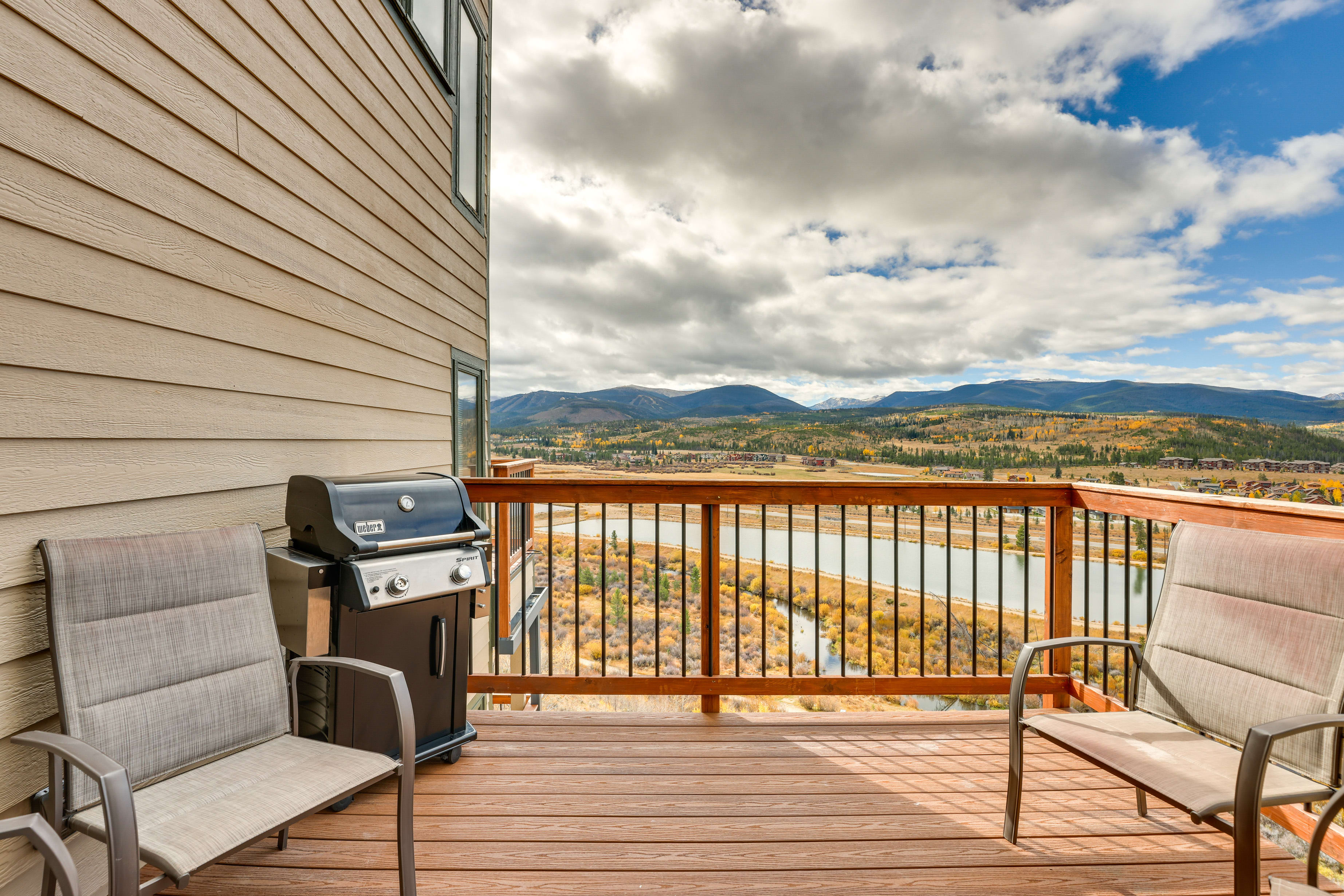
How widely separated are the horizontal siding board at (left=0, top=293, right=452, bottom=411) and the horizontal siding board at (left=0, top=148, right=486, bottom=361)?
10cm

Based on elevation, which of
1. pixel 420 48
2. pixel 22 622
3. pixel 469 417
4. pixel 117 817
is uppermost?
pixel 420 48

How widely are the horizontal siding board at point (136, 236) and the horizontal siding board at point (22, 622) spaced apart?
85 centimetres

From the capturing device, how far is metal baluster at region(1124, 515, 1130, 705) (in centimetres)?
179

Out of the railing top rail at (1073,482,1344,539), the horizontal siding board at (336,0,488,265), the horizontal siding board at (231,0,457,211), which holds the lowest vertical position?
the railing top rail at (1073,482,1344,539)

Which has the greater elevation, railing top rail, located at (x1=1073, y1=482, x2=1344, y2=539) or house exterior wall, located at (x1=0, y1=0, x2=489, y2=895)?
house exterior wall, located at (x1=0, y1=0, x2=489, y2=895)

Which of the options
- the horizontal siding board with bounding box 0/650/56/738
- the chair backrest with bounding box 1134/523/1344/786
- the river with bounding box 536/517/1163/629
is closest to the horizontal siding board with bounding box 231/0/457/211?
the horizontal siding board with bounding box 0/650/56/738

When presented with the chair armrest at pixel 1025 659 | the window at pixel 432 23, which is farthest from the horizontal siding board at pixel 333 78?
the chair armrest at pixel 1025 659

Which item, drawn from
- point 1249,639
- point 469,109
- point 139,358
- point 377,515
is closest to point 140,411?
point 139,358

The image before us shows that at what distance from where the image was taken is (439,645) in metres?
2.15

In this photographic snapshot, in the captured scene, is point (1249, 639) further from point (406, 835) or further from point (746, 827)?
point (406, 835)

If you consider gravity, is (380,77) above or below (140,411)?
above

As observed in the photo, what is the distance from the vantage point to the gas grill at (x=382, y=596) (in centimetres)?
182

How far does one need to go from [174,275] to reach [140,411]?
1.48 feet

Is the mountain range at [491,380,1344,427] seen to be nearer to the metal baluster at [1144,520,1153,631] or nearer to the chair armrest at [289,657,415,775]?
the metal baluster at [1144,520,1153,631]
